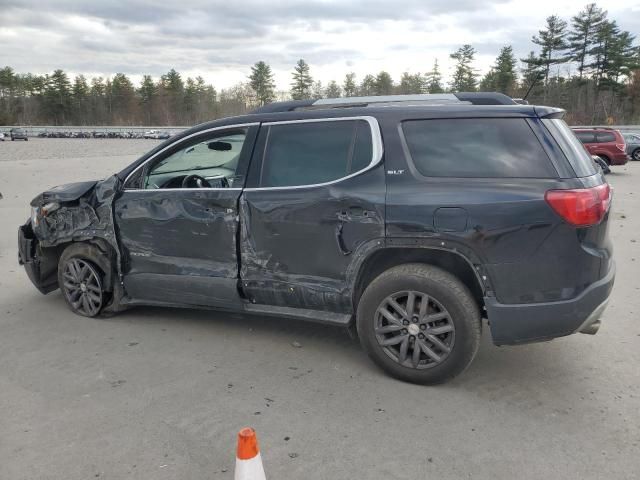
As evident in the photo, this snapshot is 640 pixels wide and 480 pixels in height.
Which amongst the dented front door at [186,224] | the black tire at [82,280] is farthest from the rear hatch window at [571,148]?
the black tire at [82,280]

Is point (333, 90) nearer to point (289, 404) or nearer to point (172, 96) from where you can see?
point (172, 96)

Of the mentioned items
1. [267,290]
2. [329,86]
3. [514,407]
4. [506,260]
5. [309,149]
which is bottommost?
[514,407]

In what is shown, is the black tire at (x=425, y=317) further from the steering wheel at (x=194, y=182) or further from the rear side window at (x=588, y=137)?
the rear side window at (x=588, y=137)

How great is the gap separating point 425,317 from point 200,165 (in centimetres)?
261

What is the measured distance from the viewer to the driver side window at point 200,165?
4.35 meters

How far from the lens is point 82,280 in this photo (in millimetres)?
4887


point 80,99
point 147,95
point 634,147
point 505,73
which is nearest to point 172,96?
point 147,95

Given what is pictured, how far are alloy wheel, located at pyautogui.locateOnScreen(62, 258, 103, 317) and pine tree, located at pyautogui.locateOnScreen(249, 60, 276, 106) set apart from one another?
8974 centimetres

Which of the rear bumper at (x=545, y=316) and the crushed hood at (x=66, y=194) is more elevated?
the crushed hood at (x=66, y=194)

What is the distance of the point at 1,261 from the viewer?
23.6 ft

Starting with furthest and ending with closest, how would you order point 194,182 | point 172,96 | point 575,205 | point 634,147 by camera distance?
1. point 172,96
2. point 634,147
3. point 194,182
4. point 575,205

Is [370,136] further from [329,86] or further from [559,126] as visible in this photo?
[329,86]

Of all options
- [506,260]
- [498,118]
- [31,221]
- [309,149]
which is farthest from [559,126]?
[31,221]

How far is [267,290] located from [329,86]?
92415 millimetres
